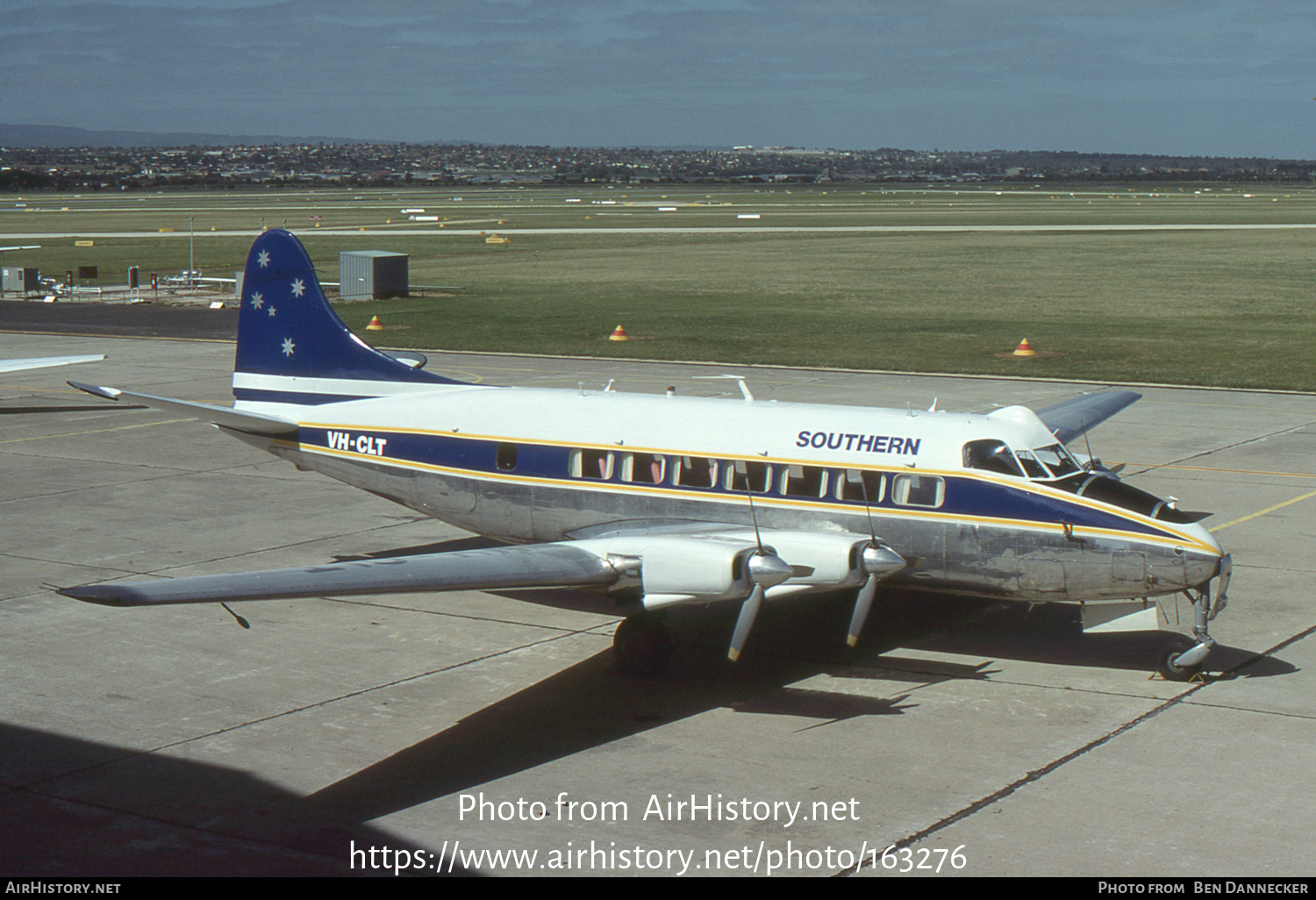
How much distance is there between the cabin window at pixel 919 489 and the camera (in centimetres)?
1811

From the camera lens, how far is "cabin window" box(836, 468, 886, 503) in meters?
18.4

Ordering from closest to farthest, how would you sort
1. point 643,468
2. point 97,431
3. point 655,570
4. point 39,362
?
point 655,570, point 643,468, point 39,362, point 97,431

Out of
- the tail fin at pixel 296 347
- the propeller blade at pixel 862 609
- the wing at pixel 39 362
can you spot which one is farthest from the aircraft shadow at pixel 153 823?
the wing at pixel 39 362

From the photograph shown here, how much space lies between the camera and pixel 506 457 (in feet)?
67.3

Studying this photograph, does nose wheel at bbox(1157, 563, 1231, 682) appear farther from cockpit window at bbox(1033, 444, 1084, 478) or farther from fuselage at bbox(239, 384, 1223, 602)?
cockpit window at bbox(1033, 444, 1084, 478)

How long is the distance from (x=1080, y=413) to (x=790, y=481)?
991 cm

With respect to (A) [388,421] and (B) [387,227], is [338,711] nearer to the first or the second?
(A) [388,421]

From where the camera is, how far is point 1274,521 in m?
26.6

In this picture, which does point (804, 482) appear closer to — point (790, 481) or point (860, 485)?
point (790, 481)

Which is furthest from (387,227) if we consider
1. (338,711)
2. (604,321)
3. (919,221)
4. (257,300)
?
(338,711)

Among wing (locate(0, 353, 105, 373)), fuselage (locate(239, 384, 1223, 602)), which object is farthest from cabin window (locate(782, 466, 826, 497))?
wing (locate(0, 353, 105, 373))

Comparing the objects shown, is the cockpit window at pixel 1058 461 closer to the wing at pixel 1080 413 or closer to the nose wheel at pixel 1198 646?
the nose wheel at pixel 1198 646

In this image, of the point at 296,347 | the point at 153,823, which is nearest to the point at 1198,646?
the point at 153,823

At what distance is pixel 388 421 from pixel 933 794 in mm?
11081
